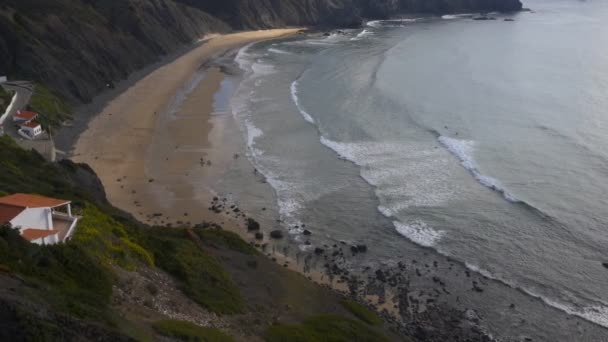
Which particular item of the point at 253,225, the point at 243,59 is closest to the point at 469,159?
the point at 253,225

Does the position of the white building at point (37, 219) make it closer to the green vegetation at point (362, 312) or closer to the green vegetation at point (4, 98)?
the green vegetation at point (362, 312)

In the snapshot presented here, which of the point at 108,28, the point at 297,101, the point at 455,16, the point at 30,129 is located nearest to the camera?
the point at 30,129

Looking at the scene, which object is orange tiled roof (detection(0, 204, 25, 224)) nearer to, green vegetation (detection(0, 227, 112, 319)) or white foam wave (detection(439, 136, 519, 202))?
green vegetation (detection(0, 227, 112, 319))

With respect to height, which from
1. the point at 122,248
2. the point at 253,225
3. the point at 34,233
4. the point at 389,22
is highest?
the point at 34,233

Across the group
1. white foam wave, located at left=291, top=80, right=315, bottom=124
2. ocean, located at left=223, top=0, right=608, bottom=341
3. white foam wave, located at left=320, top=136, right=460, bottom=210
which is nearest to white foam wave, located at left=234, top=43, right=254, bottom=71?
ocean, located at left=223, top=0, right=608, bottom=341

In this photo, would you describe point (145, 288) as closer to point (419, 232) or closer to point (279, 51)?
point (419, 232)

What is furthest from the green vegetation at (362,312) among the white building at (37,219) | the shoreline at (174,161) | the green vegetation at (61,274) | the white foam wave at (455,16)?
the white foam wave at (455,16)
